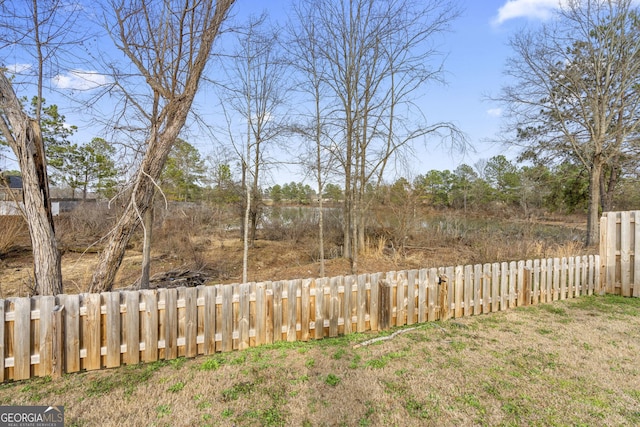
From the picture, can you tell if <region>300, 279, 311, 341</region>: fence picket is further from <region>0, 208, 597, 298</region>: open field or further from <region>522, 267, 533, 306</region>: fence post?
<region>522, 267, 533, 306</region>: fence post

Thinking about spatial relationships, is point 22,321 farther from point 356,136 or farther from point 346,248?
point 346,248

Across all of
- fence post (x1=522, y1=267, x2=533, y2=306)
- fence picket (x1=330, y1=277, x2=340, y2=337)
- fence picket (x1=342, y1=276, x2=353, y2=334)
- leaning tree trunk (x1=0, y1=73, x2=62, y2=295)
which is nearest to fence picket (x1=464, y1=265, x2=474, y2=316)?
fence post (x1=522, y1=267, x2=533, y2=306)

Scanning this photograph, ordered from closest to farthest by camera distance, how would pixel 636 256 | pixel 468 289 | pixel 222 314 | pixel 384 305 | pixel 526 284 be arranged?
pixel 222 314, pixel 384 305, pixel 468 289, pixel 526 284, pixel 636 256

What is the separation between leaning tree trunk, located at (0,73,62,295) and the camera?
3438 mm

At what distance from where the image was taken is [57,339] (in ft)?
8.84

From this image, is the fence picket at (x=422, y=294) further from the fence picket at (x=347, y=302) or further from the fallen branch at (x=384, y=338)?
the fence picket at (x=347, y=302)

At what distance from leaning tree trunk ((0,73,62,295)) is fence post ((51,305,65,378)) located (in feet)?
4.30

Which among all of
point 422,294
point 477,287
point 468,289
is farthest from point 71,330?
point 477,287

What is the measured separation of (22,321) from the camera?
2.61 meters

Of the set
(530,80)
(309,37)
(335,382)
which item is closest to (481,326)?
(335,382)

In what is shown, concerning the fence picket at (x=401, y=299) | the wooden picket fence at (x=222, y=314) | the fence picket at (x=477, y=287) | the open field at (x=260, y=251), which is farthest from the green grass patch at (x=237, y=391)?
the open field at (x=260, y=251)

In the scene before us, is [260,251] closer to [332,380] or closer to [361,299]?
Answer: [361,299]

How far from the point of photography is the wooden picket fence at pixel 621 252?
5320 mm

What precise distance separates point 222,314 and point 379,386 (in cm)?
174
